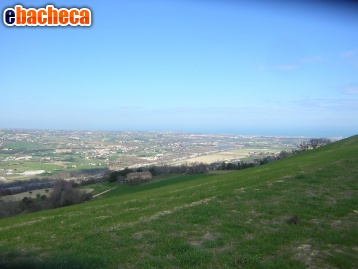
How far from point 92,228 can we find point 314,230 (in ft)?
23.0

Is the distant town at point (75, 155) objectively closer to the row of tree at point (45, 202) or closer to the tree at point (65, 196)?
the row of tree at point (45, 202)

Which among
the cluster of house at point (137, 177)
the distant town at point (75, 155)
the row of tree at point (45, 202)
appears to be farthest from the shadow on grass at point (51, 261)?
the distant town at point (75, 155)

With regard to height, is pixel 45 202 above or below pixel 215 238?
below

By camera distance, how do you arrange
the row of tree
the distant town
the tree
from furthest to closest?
1. the distant town
2. the tree
3. the row of tree

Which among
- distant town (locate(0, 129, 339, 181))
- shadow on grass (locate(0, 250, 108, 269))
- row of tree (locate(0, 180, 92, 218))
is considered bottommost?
row of tree (locate(0, 180, 92, 218))

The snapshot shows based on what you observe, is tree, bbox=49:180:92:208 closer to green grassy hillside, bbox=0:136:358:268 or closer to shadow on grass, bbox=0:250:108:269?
green grassy hillside, bbox=0:136:358:268

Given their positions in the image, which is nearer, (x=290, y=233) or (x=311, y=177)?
(x=290, y=233)

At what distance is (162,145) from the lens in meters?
129

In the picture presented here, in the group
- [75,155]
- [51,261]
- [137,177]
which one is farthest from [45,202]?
[75,155]

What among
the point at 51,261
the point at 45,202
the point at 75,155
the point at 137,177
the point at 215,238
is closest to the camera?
the point at 51,261

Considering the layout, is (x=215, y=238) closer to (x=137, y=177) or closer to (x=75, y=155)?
(x=137, y=177)

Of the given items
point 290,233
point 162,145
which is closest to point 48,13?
point 290,233

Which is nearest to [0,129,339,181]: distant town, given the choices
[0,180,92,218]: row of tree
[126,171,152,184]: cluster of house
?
[126,171,152,184]: cluster of house

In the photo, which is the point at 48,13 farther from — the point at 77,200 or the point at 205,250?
the point at 77,200
